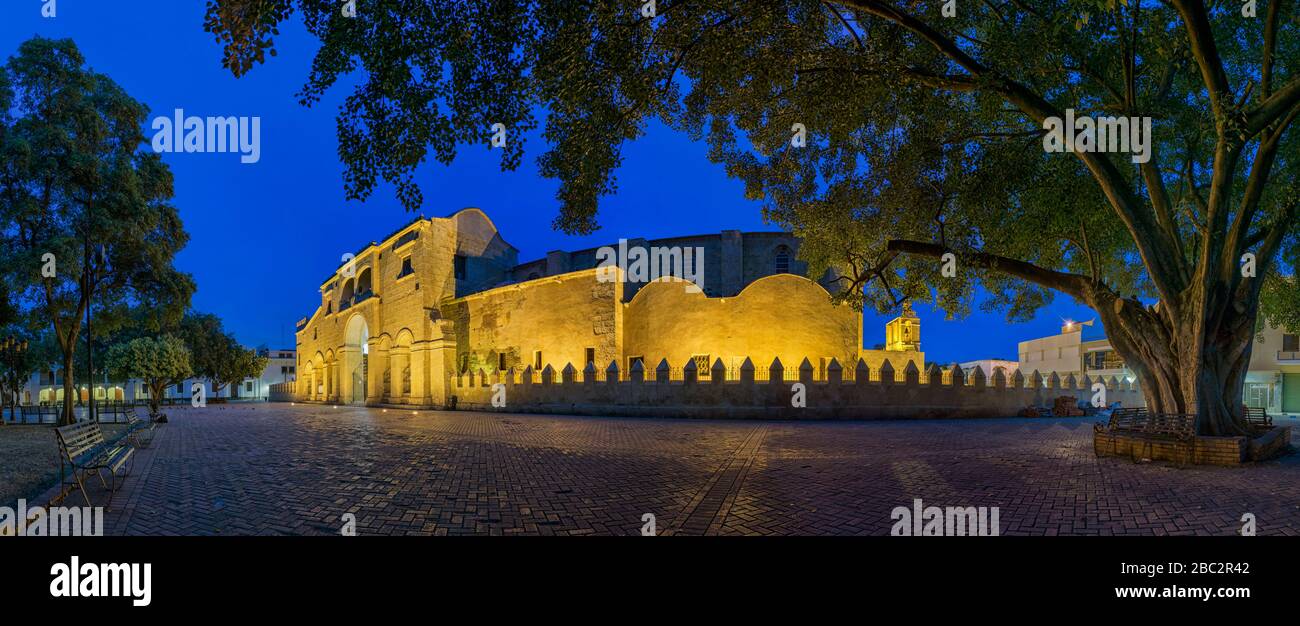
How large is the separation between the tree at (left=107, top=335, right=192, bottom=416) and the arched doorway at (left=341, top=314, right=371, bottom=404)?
14.0 m

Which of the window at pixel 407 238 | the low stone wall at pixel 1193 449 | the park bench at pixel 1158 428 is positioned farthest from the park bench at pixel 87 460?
the window at pixel 407 238

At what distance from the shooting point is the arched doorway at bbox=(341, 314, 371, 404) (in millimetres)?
36969

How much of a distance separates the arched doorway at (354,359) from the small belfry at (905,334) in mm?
34560

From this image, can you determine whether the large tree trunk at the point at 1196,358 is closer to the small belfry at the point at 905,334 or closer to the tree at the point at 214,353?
the small belfry at the point at 905,334

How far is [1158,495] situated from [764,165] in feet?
33.3

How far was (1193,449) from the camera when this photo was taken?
8.14 meters

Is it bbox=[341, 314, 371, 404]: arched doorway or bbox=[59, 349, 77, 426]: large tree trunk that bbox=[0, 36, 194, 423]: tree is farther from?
bbox=[341, 314, 371, 404]: arched doorway

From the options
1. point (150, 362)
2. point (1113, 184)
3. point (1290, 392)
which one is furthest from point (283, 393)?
point (1290, 392)

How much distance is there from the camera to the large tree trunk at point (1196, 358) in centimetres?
884

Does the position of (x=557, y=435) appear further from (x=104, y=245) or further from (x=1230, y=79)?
(x=1230, y=79)

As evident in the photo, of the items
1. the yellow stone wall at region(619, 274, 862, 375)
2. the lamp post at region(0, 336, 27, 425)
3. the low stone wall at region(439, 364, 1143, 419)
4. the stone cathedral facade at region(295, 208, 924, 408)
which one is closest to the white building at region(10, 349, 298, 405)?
the lamp post at region(0, 336, 27, 425)

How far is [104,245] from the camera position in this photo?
1559 centimetres

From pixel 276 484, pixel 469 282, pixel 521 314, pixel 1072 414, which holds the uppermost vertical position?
pixel 469 282

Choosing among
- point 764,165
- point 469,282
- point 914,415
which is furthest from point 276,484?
point 469,282
